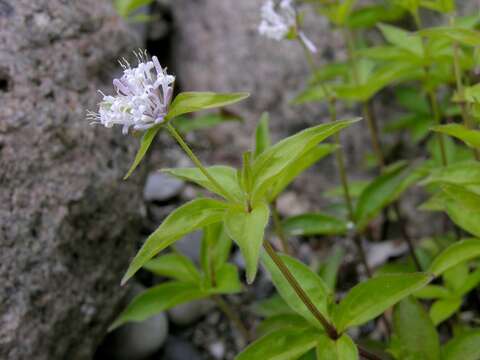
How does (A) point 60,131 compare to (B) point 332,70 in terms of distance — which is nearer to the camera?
(A) point 60,131

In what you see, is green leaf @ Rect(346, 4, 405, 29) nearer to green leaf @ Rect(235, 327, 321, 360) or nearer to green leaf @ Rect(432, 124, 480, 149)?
green leaf @ Rect(432, 124, 480, 149)

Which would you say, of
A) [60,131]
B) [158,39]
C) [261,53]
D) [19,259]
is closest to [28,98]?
[60,131]

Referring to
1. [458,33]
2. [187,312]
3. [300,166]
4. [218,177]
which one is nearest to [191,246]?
[187,312]

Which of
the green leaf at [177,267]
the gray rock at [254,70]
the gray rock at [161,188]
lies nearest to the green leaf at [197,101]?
the green leaf at [177,267]

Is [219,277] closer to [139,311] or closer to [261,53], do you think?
[139,311]

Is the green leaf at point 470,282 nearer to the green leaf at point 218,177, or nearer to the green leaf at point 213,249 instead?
the green leaf at point 213,249

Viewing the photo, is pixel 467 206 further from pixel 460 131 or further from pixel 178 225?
pixel 178 225
